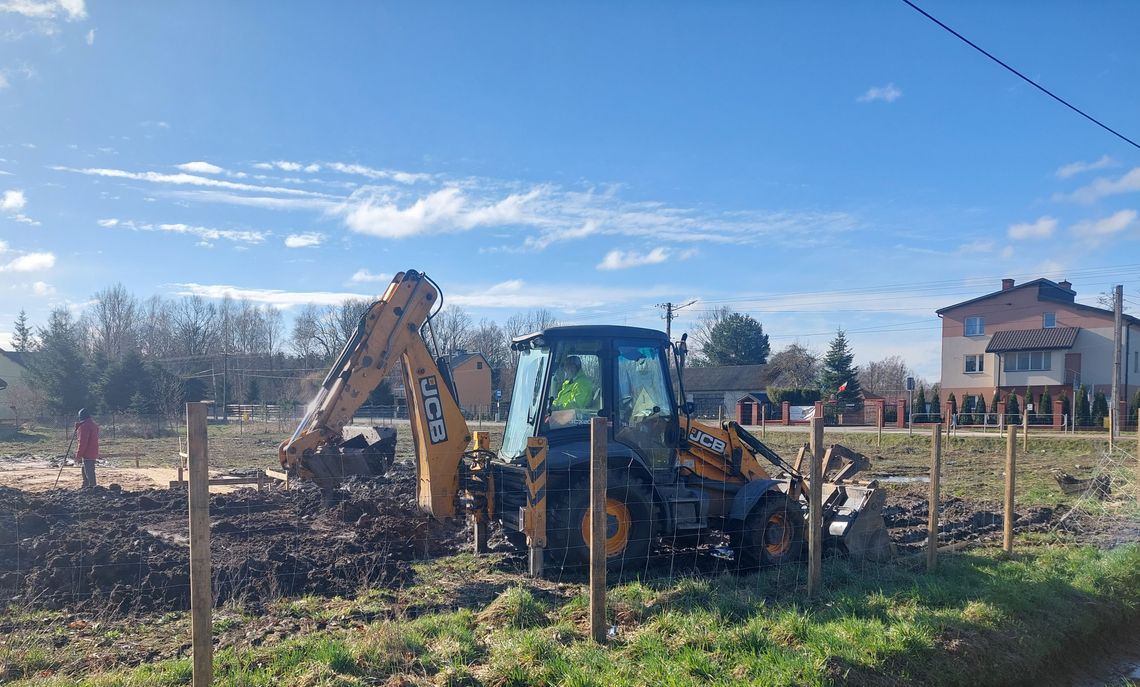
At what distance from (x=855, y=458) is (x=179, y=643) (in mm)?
7186

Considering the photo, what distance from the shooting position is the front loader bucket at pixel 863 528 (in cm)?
817

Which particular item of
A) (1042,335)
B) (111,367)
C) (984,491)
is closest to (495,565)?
(984,491)

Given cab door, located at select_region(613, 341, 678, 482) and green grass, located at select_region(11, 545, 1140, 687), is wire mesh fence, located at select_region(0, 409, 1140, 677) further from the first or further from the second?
green grass, located at select_region(11, 545, 1140, 687)

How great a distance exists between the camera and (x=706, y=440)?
8.66 meters

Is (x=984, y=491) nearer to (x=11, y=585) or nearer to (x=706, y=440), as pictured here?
(x=706, y=440)

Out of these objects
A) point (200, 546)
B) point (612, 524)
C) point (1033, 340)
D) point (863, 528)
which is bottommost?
point (863, 528)

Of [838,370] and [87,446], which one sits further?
[838,370]

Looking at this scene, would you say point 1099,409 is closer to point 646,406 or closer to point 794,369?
point 794,369

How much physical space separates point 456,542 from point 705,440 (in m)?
3.35

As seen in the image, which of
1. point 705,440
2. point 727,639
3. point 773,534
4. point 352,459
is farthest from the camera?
point 352,459

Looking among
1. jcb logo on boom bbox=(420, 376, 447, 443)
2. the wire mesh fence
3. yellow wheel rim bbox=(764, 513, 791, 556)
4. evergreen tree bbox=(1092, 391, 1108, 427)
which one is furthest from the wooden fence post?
evergreen tree bbox=(1092, 391, 1108, 427)

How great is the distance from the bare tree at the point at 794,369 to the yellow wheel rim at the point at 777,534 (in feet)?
159

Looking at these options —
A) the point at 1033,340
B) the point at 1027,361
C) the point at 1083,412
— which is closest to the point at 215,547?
the point at 1083,412

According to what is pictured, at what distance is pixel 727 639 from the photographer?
17.4 feet
